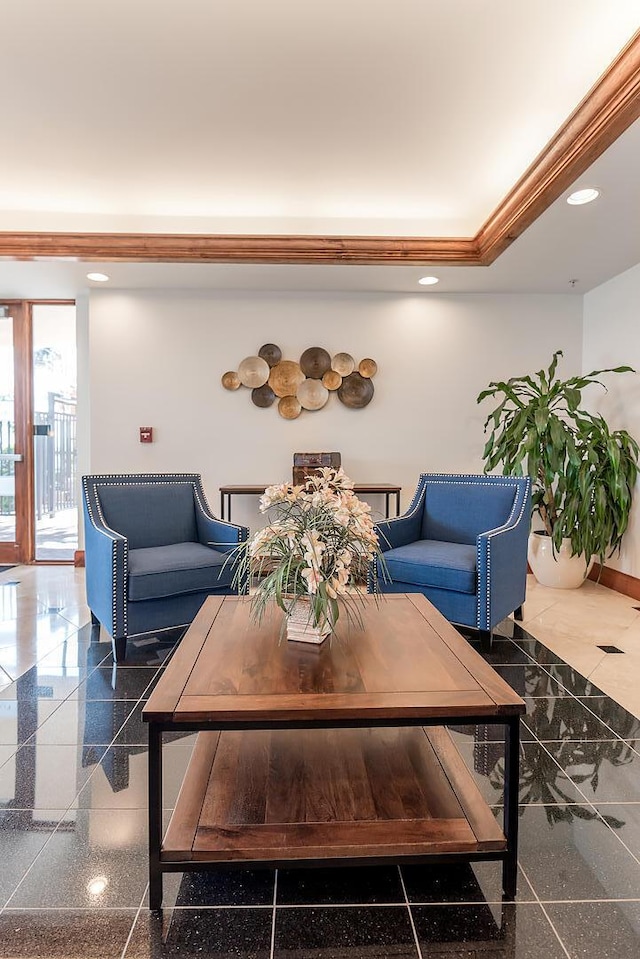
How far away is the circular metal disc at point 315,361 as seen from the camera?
15.5ft

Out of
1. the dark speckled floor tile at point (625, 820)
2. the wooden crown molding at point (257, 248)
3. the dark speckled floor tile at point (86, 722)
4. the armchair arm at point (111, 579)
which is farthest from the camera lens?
the wooden crown molding at point (257, 248)

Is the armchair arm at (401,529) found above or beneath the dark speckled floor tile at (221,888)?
above

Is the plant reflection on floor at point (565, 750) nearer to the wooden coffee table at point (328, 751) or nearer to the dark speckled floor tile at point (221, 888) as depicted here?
the wooden coffee table at point (328, 751)

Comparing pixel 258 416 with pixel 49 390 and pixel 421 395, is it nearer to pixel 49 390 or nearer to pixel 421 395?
pixel 421 395

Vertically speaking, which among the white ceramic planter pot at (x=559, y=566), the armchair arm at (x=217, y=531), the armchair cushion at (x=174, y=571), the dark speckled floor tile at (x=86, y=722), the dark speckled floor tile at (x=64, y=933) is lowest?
the dark speckled floor tile at (x=64, y=933)

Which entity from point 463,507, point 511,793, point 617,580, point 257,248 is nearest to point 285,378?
point 257,248

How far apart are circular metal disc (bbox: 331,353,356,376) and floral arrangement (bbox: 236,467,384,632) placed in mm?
3011

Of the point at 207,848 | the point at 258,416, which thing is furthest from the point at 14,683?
the point at 258,416

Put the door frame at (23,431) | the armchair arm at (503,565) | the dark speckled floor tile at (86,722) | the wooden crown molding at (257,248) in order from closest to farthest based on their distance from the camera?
1. the dark speckled floor tile at (86,722)
2. the armchair arm at (503,565)
3. the wooden crown molding at (257,248)
4. the door frame at (23,431)

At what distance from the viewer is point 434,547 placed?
3.31m

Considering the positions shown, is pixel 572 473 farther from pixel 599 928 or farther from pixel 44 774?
pixel 44 774

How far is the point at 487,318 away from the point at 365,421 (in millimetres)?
Answer: 1396

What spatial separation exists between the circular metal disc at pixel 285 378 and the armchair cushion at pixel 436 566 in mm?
1982

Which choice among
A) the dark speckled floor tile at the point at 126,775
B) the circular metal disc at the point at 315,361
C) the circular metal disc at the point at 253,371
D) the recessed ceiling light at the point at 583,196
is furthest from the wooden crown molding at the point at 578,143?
the dark speckled floor tile at the point at 126,775
